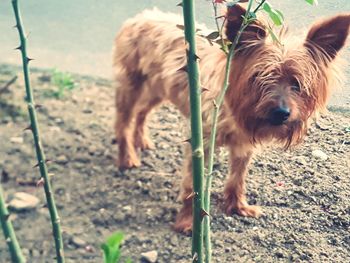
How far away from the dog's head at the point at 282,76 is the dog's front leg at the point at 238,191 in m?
0.43

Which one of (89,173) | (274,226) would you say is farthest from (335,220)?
(89,173)

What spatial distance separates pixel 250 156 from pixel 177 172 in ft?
1.89

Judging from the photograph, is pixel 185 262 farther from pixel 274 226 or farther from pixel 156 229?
pixel 274 226

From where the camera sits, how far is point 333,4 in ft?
8.44

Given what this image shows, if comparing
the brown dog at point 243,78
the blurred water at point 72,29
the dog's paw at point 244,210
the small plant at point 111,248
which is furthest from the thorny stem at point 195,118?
the blurred water at point 72,29

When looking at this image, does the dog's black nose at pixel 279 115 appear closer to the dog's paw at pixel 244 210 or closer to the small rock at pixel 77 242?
the dog's paw at pixel 244 210

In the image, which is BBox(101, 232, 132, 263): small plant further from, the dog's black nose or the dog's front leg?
the dog's front leg

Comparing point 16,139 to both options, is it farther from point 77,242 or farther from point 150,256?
point 150,256

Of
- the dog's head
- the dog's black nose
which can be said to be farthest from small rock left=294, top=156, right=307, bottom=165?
the dog's black nose

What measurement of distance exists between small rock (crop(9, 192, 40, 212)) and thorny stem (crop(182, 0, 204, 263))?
1.87 meters

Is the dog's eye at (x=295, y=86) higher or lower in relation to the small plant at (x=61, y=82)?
higher

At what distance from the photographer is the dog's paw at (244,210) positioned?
9.62 ft

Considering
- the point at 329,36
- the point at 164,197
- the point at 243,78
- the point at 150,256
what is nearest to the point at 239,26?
the point at 243,78

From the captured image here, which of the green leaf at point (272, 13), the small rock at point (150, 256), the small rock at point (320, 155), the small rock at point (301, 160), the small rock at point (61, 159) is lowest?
the small rock at point (150, 256)
